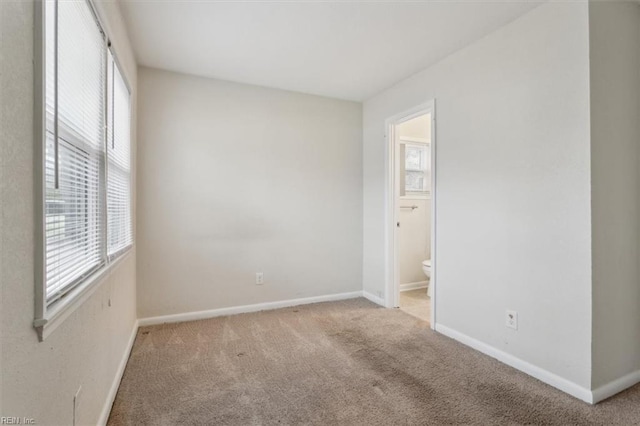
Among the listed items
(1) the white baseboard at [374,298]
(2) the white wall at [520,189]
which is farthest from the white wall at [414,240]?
(2) the white wall at [520,189]

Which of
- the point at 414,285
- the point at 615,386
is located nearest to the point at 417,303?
the point at 414,285

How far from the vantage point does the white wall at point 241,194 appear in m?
3.02

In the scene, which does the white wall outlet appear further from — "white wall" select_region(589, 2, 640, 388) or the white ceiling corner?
the white ceiling corner

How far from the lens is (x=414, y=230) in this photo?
14.3 ft

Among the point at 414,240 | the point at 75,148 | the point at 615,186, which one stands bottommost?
the point at 414,240

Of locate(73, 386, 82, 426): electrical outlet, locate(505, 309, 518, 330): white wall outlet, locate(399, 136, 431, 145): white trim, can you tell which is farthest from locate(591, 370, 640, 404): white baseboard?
locate(399, 136, 431, 145): white trim

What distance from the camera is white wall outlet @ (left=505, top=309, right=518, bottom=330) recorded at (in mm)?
2221

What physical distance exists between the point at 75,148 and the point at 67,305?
61 cm

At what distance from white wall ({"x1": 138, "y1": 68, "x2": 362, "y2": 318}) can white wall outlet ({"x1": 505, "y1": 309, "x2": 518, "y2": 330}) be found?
191 cm

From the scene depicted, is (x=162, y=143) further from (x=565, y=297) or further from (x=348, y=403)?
(x=565, y=297)

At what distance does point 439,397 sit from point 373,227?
2.12 m

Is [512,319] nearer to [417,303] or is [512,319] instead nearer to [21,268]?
[417,303]

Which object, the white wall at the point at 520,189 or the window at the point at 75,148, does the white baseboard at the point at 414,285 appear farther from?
the window at the point at 75,148

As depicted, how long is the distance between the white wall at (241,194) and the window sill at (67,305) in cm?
147
